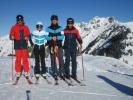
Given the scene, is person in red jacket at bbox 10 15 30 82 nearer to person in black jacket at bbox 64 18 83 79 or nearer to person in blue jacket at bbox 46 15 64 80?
person in blue jacket at bbox 46 15 64 80

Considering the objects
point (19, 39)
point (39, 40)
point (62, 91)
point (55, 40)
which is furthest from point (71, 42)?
point (62, 91)

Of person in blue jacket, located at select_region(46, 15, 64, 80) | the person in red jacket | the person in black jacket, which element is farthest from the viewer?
the person in black jacket

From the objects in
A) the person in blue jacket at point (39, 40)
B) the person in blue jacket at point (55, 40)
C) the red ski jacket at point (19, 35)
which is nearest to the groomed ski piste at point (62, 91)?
the person in blue jacket at point (55, 40)

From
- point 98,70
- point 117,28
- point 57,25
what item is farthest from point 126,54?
point 57,25

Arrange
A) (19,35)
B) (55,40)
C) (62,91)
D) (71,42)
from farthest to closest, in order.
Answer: (71,42), (55,40), (19,35), (62,91)

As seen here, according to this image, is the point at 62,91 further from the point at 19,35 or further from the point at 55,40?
the point at 19,35

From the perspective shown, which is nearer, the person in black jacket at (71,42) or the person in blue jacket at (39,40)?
the person in blue jacket at (39,40)

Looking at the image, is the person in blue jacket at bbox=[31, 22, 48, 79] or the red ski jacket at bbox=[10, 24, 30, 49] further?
the person in blue jacket at bbox=[31, 22, 48, 79]

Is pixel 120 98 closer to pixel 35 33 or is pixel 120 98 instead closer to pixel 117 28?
pixel 35 33

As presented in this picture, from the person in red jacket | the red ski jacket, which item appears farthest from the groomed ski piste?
the red ski jacket

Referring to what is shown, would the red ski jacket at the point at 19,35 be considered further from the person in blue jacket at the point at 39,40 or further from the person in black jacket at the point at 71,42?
the person in black jacket at the point at 71,42

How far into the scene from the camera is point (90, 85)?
1213cm

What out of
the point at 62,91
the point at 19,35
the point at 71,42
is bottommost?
the point at 62,91

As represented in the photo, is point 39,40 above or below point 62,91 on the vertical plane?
above
